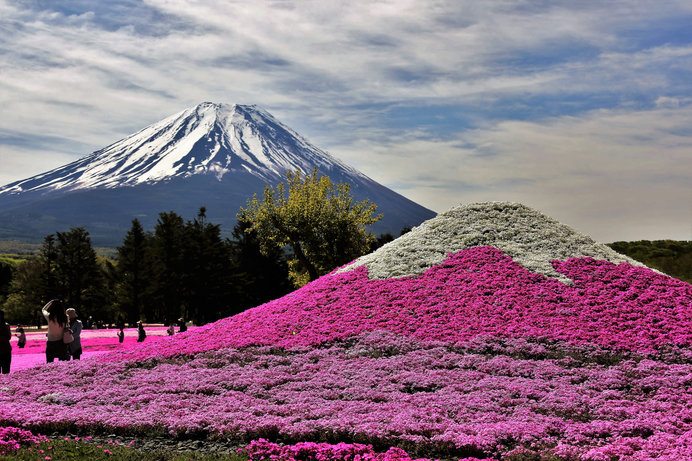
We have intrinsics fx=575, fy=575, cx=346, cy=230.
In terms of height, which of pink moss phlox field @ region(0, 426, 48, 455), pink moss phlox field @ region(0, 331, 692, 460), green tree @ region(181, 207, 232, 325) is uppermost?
green tree @ region(181, 207, 232, 325)

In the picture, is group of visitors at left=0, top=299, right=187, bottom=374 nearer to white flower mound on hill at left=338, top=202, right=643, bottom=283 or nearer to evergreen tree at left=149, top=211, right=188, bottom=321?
white flower mound on hill at left=338, top=202, right=643, bottom=283

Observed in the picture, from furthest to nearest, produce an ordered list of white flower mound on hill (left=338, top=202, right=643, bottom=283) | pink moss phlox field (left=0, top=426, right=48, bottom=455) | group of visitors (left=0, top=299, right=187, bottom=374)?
1. white flower mound on hill (left=338, top=202, right=643, bottom=283)
2. group of visitors (left=0, top=299, right=187, bottom=374)
3. pink moss phlox field (left=0, top=426, right=48, bottom=455)

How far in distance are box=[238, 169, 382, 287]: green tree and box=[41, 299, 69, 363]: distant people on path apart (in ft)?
79.7

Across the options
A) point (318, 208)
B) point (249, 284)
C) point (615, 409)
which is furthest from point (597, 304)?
point (249, 284)

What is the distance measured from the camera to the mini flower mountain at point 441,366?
11.8 m

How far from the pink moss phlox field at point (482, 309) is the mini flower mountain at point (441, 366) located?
0.08m

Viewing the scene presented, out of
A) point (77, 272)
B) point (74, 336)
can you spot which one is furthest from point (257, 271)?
point (74, 336)

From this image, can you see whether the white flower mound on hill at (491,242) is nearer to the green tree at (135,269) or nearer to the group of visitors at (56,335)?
the group of visitors at (56,335)

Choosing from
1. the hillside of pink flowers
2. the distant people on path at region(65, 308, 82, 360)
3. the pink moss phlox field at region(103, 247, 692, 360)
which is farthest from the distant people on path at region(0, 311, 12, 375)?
the pink moss phlox field at region(103, 247, 692, 360)

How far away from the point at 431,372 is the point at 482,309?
605 centimetres

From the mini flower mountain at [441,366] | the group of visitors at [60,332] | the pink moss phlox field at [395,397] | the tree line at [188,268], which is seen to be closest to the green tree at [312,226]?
the tree line at [188,268]

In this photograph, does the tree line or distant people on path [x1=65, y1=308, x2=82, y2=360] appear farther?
the tree line

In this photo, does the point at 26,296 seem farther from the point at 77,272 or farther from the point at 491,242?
the point at 491,242

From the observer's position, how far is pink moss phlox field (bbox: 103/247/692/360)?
1953 centimetres
